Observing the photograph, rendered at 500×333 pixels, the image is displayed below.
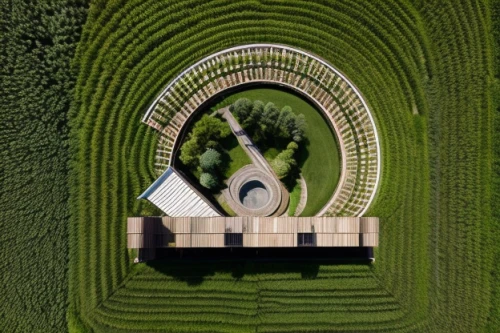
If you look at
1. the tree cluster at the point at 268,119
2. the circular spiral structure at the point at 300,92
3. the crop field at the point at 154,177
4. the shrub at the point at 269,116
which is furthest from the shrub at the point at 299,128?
the crop field at the point at 154,177

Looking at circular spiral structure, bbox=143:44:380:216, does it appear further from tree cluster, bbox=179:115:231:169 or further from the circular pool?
the circular pool

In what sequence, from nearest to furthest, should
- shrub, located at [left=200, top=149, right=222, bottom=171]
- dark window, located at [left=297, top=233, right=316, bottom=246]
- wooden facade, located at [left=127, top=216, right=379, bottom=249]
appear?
wooden facade, located at [left=127, top=216, right=379, bottom=249]
dark window, located at [left=297, top=233, right=316, bottom=246]
shrub, located at [left=200, top=149, right=222, bottom=171]

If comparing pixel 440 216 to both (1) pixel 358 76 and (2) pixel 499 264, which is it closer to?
(2) pixel 499 264

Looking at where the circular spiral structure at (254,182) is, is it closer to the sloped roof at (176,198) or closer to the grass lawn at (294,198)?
the grass lawn at (294,198)

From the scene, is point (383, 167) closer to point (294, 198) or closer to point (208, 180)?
point (294, 198)

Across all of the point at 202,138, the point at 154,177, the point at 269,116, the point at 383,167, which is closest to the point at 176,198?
the point at 154,177

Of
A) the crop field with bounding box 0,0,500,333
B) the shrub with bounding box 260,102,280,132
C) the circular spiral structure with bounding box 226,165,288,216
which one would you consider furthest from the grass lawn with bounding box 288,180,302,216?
the shrub with bounding box 260,102,280,132
